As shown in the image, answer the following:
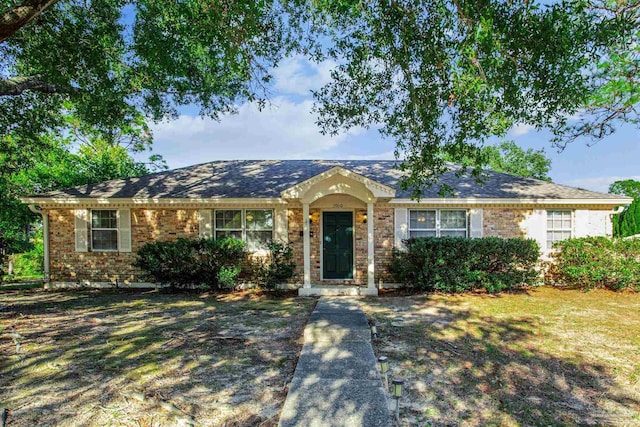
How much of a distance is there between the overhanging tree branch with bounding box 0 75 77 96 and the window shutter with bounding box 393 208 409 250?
9.63 meters

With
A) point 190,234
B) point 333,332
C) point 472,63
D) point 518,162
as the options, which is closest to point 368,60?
point 472,63

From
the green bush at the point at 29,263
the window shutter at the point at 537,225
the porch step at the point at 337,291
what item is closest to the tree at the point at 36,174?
the green bush at the point at 29,263

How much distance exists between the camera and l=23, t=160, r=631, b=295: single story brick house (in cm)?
1030

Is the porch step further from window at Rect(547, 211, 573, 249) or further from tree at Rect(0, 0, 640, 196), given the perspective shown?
window at Rect(547, 211, 573, 249)

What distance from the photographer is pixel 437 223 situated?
10523 mm

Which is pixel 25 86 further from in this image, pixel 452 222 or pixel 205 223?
pixel 452 222

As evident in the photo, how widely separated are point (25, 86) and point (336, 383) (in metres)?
10.3

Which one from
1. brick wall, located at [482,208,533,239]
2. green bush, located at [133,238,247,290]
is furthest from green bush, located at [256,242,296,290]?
brick wall, located at [482,208,533,239]

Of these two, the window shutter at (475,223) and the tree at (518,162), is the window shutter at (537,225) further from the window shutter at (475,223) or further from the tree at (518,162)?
the tree at (518,162)

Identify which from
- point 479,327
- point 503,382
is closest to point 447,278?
point 479,327

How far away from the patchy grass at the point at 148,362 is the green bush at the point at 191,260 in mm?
1558

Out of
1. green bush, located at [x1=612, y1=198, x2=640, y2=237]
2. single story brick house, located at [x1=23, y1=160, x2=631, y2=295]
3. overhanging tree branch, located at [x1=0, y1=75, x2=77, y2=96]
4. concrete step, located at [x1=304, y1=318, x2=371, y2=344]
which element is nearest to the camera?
concrete step, located at [x1=304, y1=318, x2=371, y2=344]

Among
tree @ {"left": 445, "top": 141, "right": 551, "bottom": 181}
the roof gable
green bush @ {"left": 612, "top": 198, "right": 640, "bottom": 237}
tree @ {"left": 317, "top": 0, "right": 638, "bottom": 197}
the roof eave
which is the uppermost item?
tree @ {"left": 445, "top": 141, "right": 551, "bottom": 181}

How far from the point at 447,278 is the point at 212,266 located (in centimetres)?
670
